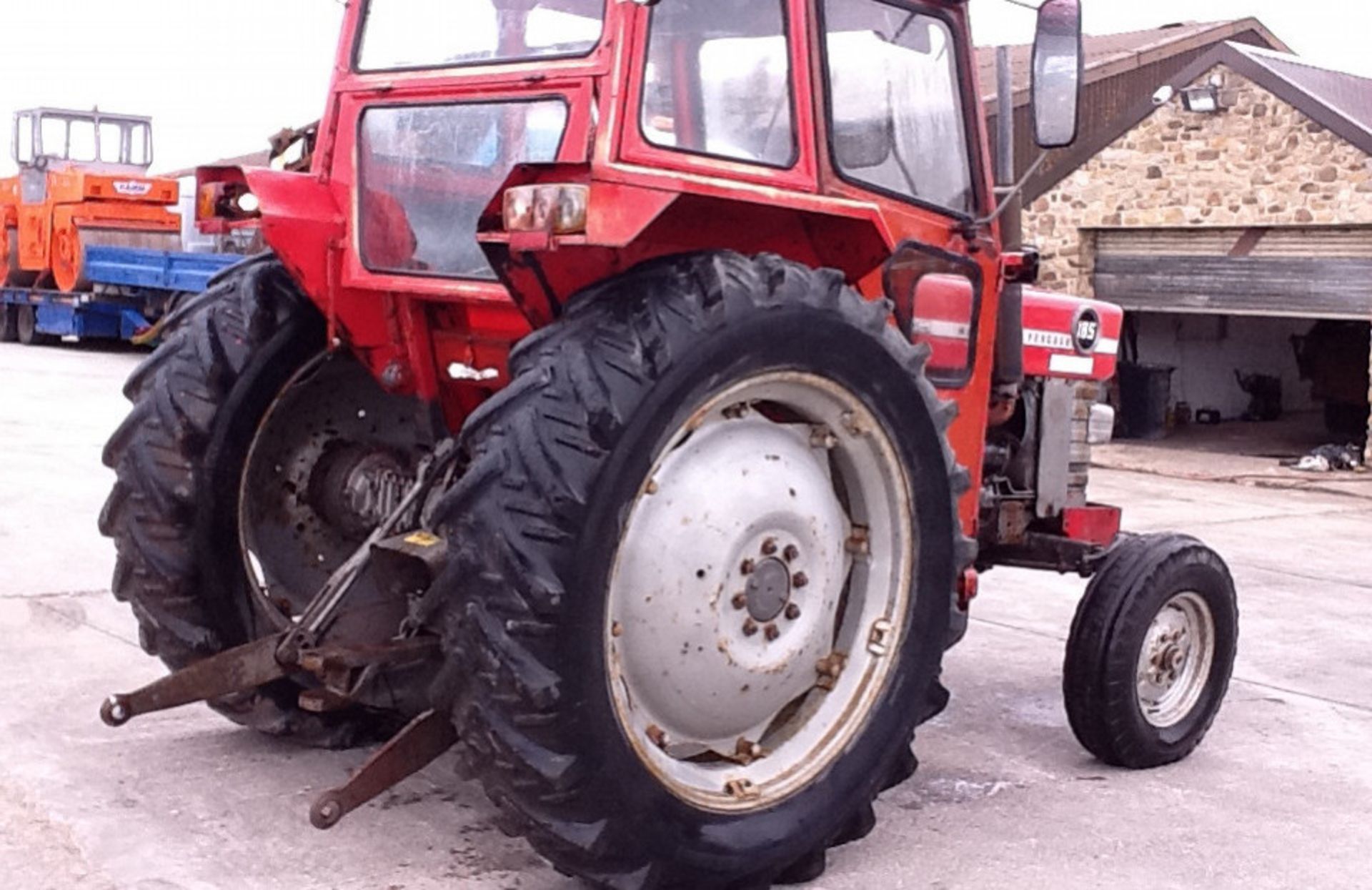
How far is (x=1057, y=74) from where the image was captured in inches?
183

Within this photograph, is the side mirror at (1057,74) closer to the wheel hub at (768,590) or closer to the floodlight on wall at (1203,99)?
the wheel hub at (768,590)

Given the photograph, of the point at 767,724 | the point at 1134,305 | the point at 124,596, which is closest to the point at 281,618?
the point at 124,596

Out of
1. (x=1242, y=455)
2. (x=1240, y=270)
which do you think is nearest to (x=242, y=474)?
(x=1240, y=270)

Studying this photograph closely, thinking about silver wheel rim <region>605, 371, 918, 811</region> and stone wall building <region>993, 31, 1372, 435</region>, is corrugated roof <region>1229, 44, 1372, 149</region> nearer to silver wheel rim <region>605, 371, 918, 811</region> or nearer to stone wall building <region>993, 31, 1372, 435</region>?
stone wall building <region>993, 31, 1372, 435</region>

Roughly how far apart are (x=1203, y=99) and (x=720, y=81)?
13.0 m

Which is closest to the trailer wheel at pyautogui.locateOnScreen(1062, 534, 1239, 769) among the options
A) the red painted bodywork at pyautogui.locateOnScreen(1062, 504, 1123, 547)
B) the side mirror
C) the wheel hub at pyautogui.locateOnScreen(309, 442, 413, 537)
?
the red painted bodywork at pyautogui.locateOnScreen(1062, 504, 1123, 547)

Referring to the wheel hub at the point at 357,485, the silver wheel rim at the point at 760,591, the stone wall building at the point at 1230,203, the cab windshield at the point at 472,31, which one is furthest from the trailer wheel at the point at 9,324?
the silver wheel rim at the point at 760,591

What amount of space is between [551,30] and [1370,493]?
10920 millimetres

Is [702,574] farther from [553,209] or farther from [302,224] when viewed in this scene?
[302,224]

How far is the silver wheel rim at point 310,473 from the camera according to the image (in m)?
4.79

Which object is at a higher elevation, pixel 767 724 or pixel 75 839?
pixel 767 724

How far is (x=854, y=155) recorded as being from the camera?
4531 mm

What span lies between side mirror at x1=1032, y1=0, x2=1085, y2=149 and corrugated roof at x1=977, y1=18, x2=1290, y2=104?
15754mm

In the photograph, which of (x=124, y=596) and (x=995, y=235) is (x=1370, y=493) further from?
(x=124, y=596)
